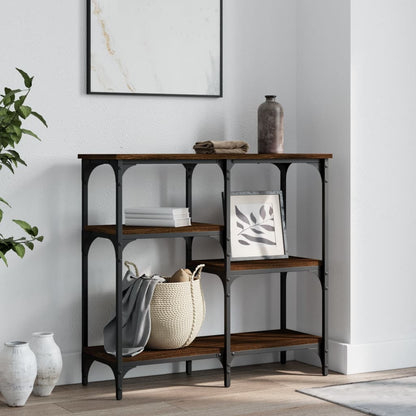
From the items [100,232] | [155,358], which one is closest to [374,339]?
[155,358]

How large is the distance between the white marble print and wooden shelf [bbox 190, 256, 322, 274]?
2.79ft

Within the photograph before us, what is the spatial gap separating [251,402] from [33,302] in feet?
3.52

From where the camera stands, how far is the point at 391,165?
13.6 feet

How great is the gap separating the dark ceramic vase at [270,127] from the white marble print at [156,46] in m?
0.30

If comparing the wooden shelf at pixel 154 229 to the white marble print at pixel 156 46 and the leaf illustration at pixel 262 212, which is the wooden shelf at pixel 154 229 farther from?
the white marble print at pixel 156 46

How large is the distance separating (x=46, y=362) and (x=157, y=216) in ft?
2.57

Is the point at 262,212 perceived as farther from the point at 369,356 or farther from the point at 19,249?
the point at 19,249

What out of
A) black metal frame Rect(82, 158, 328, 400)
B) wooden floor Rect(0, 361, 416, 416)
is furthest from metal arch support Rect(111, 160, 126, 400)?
wooden floor Rect(0, 361, 416, 416)

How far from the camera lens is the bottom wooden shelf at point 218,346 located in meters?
3.60

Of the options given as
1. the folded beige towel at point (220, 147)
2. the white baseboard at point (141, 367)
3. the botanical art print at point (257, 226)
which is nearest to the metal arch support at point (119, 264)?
the white baseboard at point (141, 367)

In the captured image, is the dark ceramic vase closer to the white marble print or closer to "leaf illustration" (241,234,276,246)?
the white marble print

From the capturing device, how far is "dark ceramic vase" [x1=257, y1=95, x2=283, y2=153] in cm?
395

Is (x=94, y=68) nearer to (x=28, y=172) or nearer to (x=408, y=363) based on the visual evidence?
(x=28, y=172)

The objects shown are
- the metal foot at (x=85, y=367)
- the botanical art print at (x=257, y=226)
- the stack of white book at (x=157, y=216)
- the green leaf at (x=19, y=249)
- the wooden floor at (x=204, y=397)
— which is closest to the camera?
the green leaf at (x=19, y=249)
